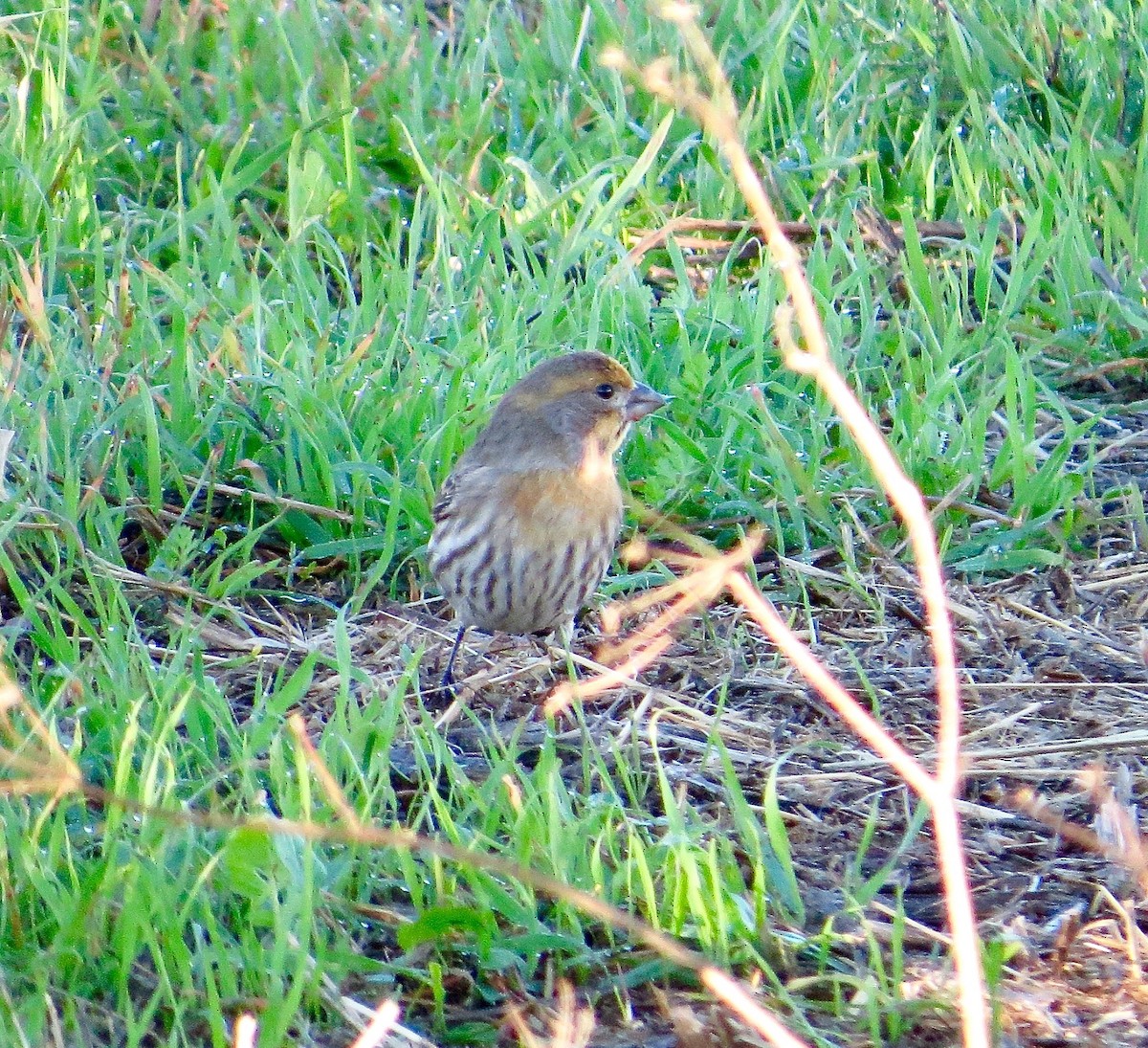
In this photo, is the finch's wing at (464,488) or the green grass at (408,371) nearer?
the green grass at (408,371)

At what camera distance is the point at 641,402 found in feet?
15.4

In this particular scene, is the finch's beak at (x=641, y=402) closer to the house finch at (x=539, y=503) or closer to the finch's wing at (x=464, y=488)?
the house finch at (x=539, y=503)

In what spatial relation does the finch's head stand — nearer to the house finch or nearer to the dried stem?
the house finch

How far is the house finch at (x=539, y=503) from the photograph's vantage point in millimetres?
4441

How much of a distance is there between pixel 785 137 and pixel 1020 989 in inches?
161

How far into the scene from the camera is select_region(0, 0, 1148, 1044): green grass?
3.08 m

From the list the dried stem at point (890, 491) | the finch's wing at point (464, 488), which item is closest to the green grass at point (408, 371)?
the finch's wing at point (464, 488)

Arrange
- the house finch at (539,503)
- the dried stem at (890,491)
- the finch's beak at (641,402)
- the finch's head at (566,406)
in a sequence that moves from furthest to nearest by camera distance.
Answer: the finch's beak at (641,402), the finch's head at (566,406), the house finch at (539,503), the dried stem at (890,491)

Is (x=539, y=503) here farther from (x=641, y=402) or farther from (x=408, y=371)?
(x=408, y=371)

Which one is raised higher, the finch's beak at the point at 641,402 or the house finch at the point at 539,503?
the finch's beak at the point at 641,402

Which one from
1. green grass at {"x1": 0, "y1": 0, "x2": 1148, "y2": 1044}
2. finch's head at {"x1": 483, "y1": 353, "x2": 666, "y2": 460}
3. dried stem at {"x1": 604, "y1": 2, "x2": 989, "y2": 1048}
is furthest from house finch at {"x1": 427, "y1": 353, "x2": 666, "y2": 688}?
dried stem at {"x1": 604, "y1": 2, "x2": 989, "y2": 1048}

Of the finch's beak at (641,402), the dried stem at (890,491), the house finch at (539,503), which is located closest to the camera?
the dried stem at (890,491)

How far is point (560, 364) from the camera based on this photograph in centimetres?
458

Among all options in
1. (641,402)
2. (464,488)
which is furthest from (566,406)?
(464,488)
